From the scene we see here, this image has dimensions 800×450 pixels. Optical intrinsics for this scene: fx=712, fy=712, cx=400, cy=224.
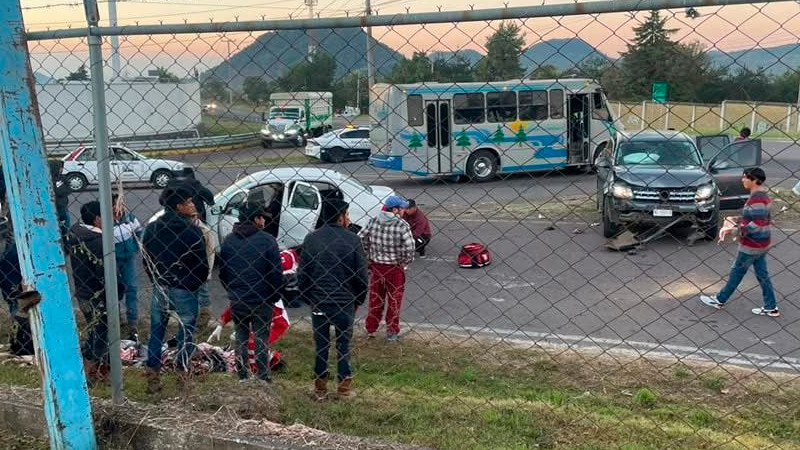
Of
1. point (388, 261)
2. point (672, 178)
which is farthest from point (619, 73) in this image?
point (672, 178)

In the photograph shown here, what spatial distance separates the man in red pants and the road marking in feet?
Answer: 2.12

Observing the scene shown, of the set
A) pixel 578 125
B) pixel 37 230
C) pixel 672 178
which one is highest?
pixel 37 230

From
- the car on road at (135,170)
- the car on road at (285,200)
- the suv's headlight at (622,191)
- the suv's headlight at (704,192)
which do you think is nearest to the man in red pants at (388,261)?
the car on road at (285,200)

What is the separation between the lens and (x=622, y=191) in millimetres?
11930

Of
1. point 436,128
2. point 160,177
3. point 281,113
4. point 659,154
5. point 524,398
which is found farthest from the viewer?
point 160,177

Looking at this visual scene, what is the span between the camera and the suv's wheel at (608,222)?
480 inches

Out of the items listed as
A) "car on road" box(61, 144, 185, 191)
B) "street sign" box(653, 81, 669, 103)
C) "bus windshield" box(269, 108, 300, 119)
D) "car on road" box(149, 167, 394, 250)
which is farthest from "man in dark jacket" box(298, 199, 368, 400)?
"car on road" box(61, 144, 185, 191)

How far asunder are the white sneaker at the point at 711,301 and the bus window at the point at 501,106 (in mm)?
3588

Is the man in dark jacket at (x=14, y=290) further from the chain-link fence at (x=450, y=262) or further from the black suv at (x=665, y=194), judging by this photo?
the black suv at (x=665, y=194)

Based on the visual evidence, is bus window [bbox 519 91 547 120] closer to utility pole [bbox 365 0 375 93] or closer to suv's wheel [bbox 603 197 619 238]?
suv's wheel [bbox 603 197 619 238]

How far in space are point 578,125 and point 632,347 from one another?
19.8ft

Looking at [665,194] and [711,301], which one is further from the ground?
[665,194]

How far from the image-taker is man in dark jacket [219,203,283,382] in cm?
592

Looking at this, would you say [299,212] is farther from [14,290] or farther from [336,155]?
[14,290]
